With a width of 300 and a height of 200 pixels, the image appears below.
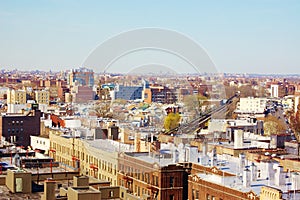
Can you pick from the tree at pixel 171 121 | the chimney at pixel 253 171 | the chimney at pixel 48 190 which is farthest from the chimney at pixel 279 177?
the tree at pixel 171 121

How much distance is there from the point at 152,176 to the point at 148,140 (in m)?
Result: 6.69

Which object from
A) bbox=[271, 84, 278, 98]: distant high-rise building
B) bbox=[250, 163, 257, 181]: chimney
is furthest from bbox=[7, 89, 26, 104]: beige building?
bbox=[250, 163, 257, 181]: chimney

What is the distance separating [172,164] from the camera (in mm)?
27703

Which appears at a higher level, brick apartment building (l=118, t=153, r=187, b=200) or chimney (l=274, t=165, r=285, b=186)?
chimney (l=274, t=165, r=285, b=186)

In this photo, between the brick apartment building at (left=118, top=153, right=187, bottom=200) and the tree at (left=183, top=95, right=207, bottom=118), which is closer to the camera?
the brick apartment building at (left=118, top=153, right=187, bottom=200)

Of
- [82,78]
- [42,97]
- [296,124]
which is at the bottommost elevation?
[296,124]

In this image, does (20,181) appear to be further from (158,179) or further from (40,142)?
(40,142)

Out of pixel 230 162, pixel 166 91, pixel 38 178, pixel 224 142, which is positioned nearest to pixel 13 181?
pixel 38 178

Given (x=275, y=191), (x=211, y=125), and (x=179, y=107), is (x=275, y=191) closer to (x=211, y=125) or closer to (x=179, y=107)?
(x=211, y=125)

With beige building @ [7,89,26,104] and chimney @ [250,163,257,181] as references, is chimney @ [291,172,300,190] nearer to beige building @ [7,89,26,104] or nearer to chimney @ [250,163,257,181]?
chimney @ [250,163,257,181]

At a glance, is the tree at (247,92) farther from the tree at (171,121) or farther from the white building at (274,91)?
the tree at (171,121)

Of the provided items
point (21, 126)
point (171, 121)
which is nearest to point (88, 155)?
point (21, 126)

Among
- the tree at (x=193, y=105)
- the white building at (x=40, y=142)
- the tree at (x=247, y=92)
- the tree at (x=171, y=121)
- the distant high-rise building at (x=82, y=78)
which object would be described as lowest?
the white building at (x=40, y=142)

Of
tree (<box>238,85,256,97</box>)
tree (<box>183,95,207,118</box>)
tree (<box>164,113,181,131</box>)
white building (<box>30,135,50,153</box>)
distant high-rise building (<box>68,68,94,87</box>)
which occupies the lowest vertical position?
white building (<box>30,135,50,153</box>)
